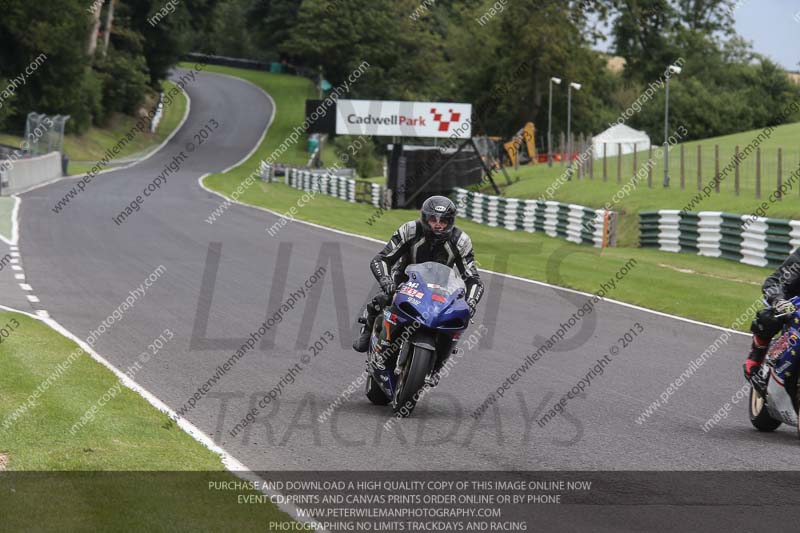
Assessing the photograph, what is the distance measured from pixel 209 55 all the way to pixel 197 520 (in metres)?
120

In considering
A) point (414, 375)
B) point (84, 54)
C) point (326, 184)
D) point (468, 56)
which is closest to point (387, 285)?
point (414, 375)

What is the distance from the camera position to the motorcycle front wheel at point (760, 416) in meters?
9.46

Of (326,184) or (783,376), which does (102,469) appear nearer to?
(783,376)

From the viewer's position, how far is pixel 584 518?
665 centimetres

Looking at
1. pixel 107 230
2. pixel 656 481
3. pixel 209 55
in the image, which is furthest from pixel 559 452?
pixel 209 55

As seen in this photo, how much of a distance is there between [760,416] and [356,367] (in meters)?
4.40

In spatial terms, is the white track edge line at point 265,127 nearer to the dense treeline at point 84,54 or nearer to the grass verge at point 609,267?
the dense treeline at point 84,54

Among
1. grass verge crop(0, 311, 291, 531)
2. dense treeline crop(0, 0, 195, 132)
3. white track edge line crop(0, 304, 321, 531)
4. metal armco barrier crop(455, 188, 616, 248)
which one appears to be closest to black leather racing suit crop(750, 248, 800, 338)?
white track edge line crop(0, 304, 321, 531)

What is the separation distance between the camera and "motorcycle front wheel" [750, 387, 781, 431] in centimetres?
946

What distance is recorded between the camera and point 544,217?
113ft

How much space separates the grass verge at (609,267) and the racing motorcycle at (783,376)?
783 cm

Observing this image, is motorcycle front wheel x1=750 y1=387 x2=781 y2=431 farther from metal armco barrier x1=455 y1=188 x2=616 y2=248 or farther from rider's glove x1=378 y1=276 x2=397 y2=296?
metal armco barrier x1=455 y1=188 x2=616 y2=248

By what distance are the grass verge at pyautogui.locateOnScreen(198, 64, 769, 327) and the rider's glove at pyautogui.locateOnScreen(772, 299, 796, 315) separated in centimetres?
792

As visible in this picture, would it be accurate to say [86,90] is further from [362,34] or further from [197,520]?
[197,520]
